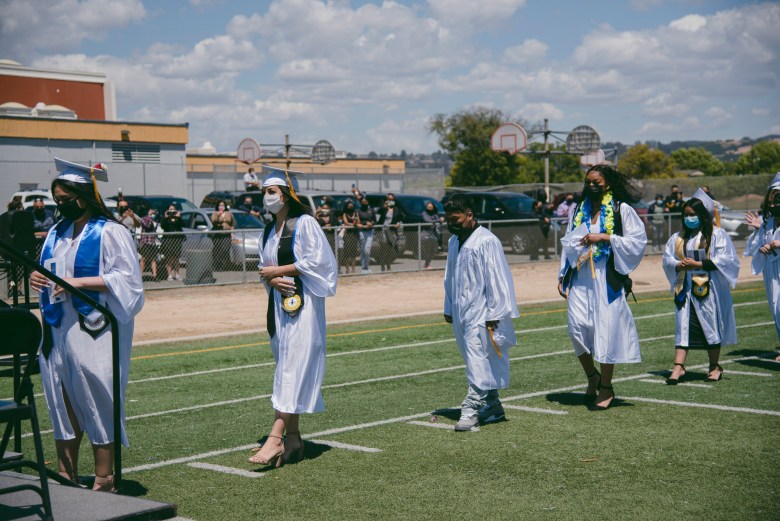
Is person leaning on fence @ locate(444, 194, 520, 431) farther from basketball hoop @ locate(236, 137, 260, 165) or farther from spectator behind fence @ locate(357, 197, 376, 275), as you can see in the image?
basketball hoop @ locate(236, 137, 260, 165)

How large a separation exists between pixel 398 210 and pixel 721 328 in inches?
719

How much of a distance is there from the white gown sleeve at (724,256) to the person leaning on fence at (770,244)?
88 cm

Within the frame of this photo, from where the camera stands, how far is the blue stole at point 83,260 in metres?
6.16

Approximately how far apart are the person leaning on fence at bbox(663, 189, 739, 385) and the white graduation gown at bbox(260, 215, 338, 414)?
14.9 feet

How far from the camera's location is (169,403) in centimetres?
995

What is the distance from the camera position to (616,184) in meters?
9.08

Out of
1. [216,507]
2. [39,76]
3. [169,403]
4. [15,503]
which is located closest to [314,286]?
[216,507]

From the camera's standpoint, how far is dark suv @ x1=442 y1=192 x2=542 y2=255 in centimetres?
2666

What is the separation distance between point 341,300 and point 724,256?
10584 millimetres

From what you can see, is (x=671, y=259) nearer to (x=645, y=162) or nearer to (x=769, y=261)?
(x=769, y=261)

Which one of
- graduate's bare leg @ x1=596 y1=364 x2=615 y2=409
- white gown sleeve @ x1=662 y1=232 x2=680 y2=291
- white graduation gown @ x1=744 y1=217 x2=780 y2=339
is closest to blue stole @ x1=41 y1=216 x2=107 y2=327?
graduate's bare leg @ x1=596 y1=364 x2=615 y2=409

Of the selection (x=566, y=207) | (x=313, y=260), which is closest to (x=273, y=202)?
(x=313, y=260)

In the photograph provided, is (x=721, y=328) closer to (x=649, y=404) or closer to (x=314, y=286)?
(x=649, y=404)

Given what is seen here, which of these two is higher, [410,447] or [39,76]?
[39,76]
